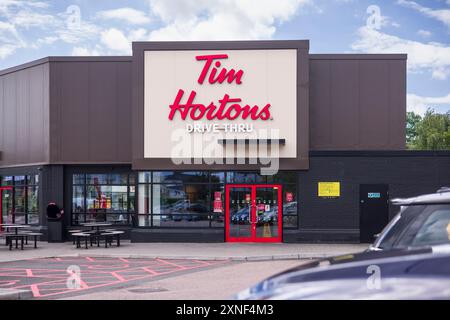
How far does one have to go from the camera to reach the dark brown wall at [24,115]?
2566 centimetres

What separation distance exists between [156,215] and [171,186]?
1.26 m

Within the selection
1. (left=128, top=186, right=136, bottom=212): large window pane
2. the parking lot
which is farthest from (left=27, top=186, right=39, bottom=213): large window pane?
the parking lot

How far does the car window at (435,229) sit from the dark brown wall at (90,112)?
21.7 metres

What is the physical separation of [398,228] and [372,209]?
62.1 feet

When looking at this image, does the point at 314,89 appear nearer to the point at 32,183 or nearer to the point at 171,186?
the point at 171,186

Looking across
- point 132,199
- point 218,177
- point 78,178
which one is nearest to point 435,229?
point 218,177

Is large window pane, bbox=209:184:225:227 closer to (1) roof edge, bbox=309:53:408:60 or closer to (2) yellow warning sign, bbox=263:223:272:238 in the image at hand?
(2) yellow warning sign, bbox=263:223:272:238

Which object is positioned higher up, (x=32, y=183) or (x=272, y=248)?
(x=32, y=183)

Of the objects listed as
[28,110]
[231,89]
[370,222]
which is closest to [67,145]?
[28,110]

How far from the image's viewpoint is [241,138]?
23500 mm

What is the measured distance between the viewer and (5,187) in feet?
93.1

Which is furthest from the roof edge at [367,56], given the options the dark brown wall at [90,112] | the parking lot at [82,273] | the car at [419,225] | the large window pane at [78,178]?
the car at [419,225]

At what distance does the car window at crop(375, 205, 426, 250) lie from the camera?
454cm
